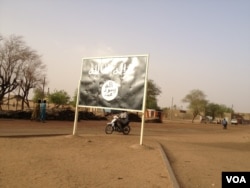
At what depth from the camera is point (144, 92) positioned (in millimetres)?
14000

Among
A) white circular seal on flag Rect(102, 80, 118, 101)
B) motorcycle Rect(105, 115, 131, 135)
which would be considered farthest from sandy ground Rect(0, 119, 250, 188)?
motorcycle Rect(105, 115, 131, 135)

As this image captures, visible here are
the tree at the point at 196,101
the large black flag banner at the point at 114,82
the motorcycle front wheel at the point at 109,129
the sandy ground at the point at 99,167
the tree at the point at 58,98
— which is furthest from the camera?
the tree at the point at 196,101

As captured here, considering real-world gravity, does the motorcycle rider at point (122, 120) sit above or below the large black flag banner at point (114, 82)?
below

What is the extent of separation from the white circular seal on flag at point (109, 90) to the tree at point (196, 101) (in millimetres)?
87641

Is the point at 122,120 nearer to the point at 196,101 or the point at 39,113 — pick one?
the point at 39,113

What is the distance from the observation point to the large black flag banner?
14.2 meters

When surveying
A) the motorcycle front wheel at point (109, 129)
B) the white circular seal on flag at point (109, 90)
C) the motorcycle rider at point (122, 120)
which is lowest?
the motorcycle front wheel at point (109, 129)

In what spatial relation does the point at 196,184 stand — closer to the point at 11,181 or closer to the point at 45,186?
the point at 45,186

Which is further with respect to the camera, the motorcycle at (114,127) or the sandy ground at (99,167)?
the motorcycle at (114,127)

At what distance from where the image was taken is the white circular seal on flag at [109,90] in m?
14.9

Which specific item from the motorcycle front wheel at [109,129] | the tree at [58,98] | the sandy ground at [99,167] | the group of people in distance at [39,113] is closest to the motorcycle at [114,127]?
the motorcycle front wheel at [109,129]

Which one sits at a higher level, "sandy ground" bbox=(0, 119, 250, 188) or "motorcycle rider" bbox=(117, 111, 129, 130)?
"motorcycle rider" bbox=(117, 111, 129, 130)

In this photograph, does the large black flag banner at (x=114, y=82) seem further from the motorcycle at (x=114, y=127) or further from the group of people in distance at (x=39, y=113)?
the group of people in distance at (x=39, y=113)

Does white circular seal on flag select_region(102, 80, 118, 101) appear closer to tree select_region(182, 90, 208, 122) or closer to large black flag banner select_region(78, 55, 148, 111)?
large black flag banner select_region(78, 55, 148, 111)
